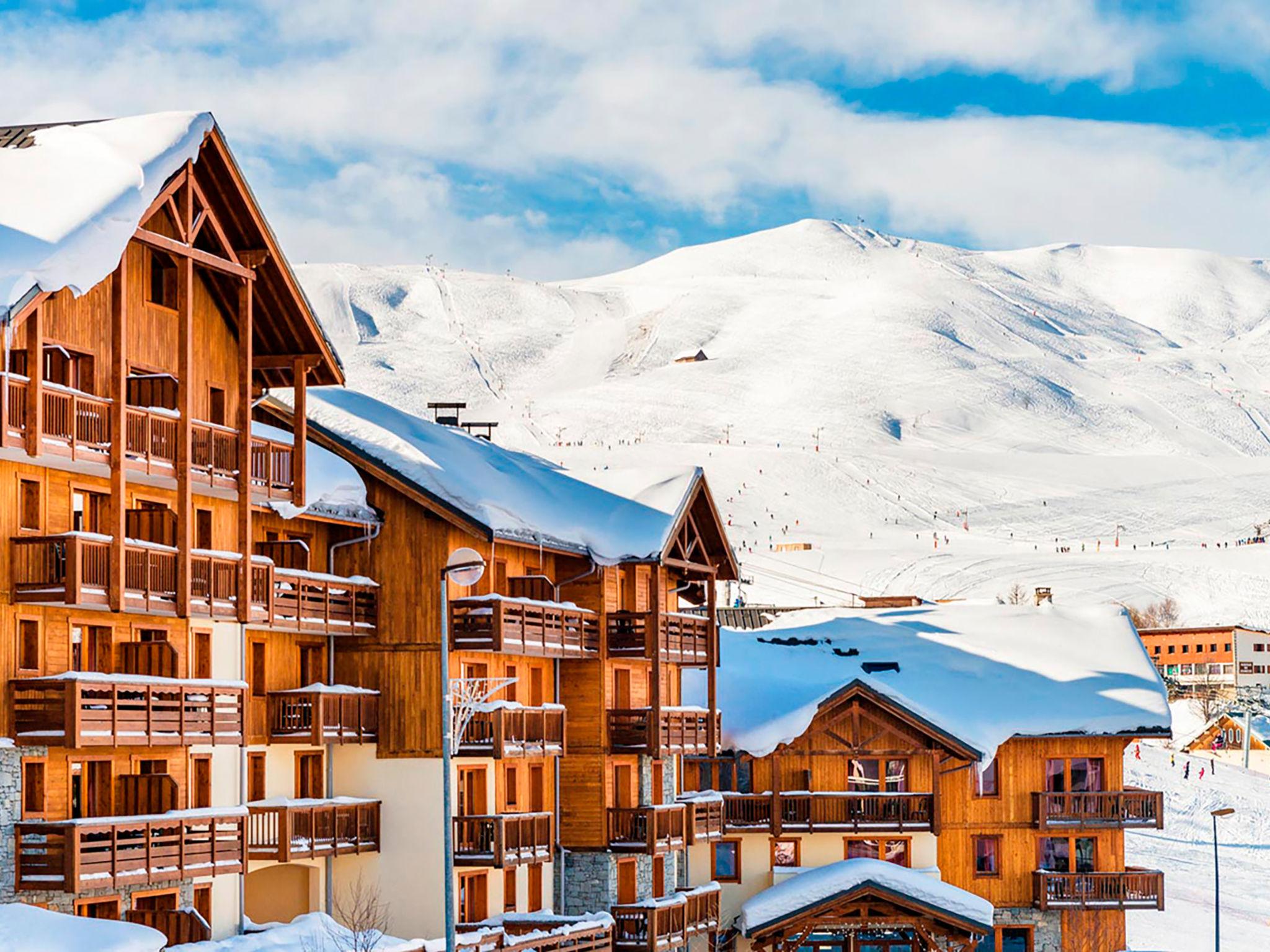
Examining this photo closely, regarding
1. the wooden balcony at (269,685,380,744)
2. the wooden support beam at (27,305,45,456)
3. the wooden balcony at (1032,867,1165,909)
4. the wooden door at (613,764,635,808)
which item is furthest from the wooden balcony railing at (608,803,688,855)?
the wooden support beam at (27,305,45,456)

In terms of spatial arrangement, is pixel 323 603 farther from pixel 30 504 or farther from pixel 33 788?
pixel 33 788

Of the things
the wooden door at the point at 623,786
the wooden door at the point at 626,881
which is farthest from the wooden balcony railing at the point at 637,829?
the wooden door at the point at 626,881

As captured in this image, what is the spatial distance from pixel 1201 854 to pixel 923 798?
121 ft

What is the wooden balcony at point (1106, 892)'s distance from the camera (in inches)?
2682

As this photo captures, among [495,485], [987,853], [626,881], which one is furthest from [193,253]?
[987,853]

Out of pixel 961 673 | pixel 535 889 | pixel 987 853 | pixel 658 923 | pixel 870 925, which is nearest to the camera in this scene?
pixel 535 889

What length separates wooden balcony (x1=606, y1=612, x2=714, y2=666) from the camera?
187 ft

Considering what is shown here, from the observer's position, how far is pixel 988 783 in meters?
69.3

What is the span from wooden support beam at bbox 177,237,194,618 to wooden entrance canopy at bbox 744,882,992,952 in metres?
29.2

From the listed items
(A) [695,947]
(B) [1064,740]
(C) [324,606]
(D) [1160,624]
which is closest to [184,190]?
(C) [324,606]

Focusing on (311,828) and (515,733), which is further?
(515,733)

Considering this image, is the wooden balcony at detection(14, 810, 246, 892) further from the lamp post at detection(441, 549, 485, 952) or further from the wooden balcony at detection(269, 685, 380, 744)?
the lamp post at detection(441, 549, 485, 952)

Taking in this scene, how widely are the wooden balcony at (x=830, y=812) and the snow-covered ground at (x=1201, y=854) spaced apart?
1633cm

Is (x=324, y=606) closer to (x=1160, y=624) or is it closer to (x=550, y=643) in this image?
(x=550, y=643)
